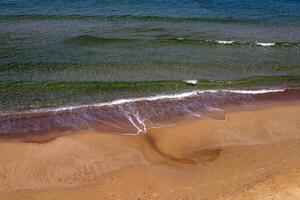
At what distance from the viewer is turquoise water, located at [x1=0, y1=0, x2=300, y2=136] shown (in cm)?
1906

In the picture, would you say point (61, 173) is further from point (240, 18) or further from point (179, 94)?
point (240, 18)

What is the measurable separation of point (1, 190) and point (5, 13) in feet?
62.3

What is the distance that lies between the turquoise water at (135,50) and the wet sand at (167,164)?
2.77 metres

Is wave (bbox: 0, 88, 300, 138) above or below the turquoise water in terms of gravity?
below

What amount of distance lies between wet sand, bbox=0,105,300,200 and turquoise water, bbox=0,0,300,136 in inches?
109

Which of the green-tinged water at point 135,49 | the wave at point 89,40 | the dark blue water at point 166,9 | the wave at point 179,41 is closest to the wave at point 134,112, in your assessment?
the green-tinged water at point 135,49

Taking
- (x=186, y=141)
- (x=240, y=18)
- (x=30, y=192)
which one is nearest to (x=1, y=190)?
(x=30, y=192)

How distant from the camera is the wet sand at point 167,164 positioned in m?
12.3

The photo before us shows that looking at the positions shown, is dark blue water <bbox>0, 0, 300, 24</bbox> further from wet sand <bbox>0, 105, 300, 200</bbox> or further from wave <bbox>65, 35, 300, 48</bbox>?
wet sand <bbox>0, 105, 300, 200</bbox>

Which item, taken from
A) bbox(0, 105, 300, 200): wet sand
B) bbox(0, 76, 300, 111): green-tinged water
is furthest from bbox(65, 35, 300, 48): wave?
bbox(0, 105, 300, 200): wet sand

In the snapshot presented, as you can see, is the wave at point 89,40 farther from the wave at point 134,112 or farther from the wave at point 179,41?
the wave at point 134,112

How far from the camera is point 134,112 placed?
17.1 meters

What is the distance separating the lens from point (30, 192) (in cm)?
1233

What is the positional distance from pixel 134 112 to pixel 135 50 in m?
7.17
